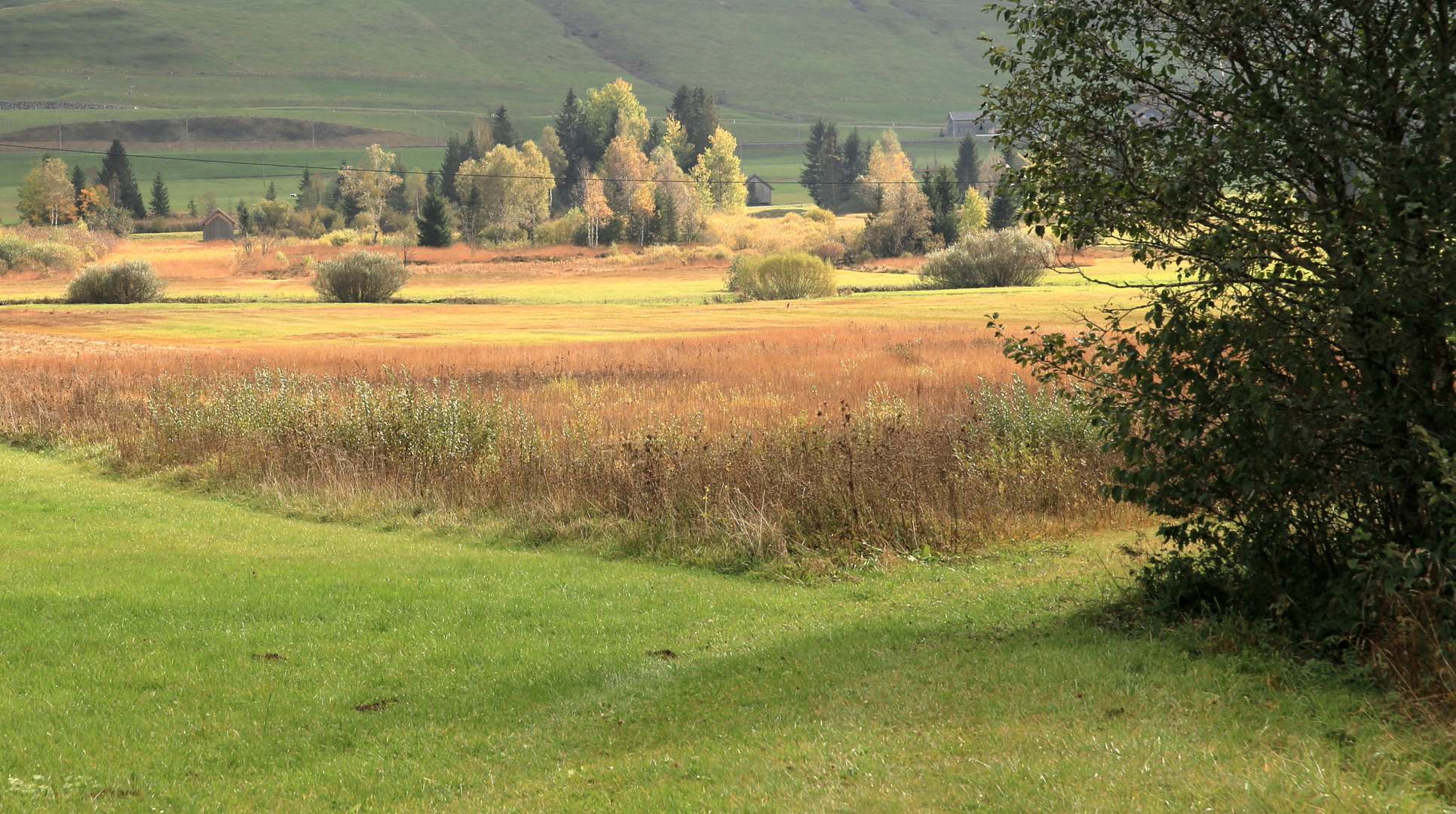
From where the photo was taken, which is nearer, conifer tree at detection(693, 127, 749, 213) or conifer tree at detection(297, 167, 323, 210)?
conifer tree at detection(693, 127, 749, 213)

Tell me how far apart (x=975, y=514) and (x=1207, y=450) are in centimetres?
642

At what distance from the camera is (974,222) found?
139 m

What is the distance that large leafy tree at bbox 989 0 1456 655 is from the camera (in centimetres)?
808

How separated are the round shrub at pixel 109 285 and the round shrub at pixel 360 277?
12.1 meters

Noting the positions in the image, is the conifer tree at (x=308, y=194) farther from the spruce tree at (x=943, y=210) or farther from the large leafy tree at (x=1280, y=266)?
the large leafy tree at (x=1280, y=266)

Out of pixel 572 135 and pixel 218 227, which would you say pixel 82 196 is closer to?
pixel 218 227

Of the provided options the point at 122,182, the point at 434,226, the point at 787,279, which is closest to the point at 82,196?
the point at 122,182

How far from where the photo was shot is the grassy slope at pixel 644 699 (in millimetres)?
6828

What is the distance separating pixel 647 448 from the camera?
18.4 metres

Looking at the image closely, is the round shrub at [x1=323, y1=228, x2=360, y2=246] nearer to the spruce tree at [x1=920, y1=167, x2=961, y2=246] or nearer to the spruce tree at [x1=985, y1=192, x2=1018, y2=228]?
the spruce tree at [x1=920, y1=167, x2=961, y2=246]

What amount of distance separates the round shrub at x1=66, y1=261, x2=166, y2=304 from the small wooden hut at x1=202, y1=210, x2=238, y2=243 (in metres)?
75.9

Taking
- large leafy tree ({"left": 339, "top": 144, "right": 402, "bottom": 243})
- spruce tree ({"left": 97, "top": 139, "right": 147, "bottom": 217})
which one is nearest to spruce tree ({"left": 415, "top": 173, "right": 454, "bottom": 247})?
large leafy tree ({"left": 339, "top": 144, "right": 402, "bottom": 243})

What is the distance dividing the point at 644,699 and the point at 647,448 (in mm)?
9280

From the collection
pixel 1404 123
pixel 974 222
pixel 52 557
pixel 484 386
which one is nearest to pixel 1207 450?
pixel 1404 123
